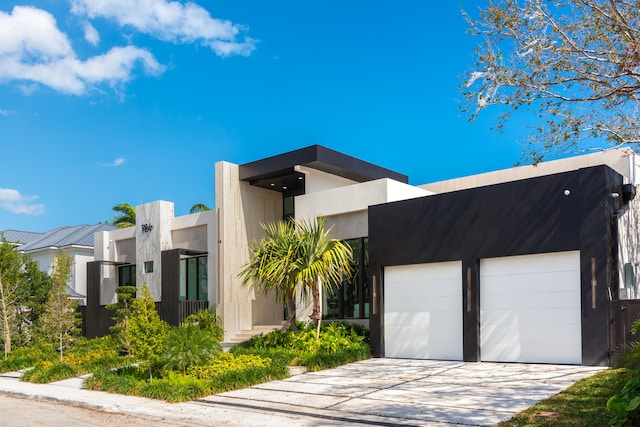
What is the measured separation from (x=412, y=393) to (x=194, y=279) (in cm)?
1360

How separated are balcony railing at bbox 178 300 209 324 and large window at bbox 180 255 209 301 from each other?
2.38 feet

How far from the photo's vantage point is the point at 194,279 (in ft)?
75.0

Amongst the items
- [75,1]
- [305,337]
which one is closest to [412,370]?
[305,337]

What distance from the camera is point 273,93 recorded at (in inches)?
886

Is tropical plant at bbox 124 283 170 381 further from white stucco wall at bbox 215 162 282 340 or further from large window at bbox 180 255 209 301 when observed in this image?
large window at bbox 180 255 209 301

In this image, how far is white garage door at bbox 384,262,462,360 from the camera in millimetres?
14695

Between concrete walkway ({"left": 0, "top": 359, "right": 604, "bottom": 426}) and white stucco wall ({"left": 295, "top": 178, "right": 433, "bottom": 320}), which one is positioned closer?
concrete walkway ({"left": 0, "top": 359, "right": 604, "bottom": 426})

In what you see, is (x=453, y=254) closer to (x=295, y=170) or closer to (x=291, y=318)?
(x=291, y=318)

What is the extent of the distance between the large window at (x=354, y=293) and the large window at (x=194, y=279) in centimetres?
607

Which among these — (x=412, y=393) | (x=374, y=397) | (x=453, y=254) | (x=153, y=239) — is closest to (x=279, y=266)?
(x=453, y=254)

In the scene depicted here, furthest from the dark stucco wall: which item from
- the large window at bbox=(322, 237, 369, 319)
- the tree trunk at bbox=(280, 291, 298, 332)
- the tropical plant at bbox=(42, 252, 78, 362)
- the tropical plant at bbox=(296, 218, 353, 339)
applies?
the tropical plant at bbox=(42, 252, 78, 362)

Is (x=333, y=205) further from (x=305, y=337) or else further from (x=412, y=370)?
(x=412, y=370)

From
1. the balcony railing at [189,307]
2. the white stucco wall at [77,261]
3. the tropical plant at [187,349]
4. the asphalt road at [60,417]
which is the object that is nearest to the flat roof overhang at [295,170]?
the balcony railing at [189,307]

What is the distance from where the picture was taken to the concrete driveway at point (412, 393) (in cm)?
912
